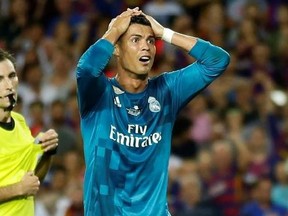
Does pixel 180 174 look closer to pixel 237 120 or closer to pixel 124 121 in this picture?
pixel 237 120

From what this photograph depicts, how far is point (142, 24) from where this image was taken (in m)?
6.84

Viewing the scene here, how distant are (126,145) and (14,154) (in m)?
0.92

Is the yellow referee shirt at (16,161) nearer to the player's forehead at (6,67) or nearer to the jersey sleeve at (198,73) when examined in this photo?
the player's forehead at (6,67)

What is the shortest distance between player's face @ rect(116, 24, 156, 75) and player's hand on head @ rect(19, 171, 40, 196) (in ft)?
3.55

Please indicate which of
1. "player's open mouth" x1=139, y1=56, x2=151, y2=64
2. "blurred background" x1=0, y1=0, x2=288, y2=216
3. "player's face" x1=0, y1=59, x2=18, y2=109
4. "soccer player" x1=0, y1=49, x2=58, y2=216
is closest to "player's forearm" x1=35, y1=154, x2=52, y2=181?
"soccer player" x1=0, y1=49, x2=58, y2=216

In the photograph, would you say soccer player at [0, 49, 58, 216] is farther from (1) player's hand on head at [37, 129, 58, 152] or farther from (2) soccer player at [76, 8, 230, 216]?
(2) soccer player at [76, 8, 230, 216]

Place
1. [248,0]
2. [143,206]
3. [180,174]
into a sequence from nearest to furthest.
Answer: [143,206] → [180,174] → [248,0]

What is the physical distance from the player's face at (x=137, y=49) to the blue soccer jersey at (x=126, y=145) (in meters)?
0.19

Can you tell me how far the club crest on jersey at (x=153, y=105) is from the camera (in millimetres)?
6949

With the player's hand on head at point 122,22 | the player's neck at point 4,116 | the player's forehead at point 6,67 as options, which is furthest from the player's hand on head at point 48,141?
the player's hand on head at point 122,22

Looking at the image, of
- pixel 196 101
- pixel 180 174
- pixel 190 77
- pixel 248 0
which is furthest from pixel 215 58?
pixel 248 0

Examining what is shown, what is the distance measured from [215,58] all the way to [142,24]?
22.3 inches

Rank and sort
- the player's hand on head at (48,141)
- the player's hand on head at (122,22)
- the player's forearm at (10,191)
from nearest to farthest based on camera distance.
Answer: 1. the player's hand on head at (122,22)
2. the player's forearm at (10,191)
3. the player's hand on head at (48,141)

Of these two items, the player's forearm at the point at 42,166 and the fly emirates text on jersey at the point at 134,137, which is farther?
the player's forearm at the point at 42,166
